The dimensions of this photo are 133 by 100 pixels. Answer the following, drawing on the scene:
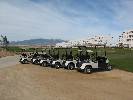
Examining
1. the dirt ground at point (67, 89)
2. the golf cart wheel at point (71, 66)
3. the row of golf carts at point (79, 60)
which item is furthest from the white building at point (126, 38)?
the dirt ground at point (67, 89)

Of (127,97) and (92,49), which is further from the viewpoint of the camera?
(92,49)

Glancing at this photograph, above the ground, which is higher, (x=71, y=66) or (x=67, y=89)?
(x=71, y=66)

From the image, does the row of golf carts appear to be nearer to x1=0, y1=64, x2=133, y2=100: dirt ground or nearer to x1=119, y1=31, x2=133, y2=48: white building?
x1=0, y1=64, x2=133, y2=100: dirt ground

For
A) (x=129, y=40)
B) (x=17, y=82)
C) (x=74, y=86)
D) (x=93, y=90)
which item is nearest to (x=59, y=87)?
(x=74, y=86)

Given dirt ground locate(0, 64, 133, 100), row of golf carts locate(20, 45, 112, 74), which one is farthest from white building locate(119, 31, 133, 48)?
dirt ground locate(0, 64, 133, 100)

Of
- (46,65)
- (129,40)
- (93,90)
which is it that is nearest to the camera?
(93,90)

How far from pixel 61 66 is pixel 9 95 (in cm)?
1788

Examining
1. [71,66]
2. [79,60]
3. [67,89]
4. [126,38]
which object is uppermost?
[126,38]

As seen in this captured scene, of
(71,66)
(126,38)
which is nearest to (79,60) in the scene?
(71,66)

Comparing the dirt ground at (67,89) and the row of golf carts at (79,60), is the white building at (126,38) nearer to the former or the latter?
the row of golf carts at (79,60)

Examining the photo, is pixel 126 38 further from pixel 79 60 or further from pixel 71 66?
pixel 79 60

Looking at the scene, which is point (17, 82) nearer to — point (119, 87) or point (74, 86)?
point (74, 86)

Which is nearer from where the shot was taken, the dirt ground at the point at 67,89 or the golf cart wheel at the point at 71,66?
the dirt ground at the point at 67,89

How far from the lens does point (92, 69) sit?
107 ft
